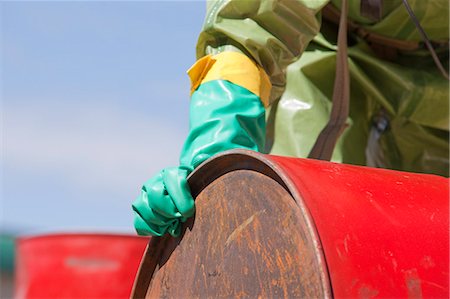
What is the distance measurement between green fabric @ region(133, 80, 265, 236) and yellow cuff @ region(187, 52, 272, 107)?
0.02m

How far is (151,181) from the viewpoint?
1792 millimetres

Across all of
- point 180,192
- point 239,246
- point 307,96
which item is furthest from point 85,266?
point 239,246

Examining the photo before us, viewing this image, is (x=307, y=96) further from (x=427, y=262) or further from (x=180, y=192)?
(x=427, y=262)

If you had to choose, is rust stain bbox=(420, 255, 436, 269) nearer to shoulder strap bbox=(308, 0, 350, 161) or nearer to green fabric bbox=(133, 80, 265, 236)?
green fabric bbox=(133, 80, 265, 236)

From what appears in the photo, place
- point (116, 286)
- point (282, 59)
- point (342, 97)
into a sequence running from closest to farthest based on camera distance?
point (282, 59) → point (342, 97) → point (116, 286)

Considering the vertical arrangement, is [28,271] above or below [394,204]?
below

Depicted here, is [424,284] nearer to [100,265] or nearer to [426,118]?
[426,118]

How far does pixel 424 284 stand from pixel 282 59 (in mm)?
791

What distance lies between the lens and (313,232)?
1358mm

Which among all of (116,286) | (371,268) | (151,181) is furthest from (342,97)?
(116,286)

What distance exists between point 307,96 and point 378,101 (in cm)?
23

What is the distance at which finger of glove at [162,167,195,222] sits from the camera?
1717 mm

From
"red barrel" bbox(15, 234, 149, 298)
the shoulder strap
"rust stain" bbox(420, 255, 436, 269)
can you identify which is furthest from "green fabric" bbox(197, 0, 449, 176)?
"red barrel" bbox(15, 234, 149, 298)

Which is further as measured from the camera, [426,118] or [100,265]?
[100,265]
